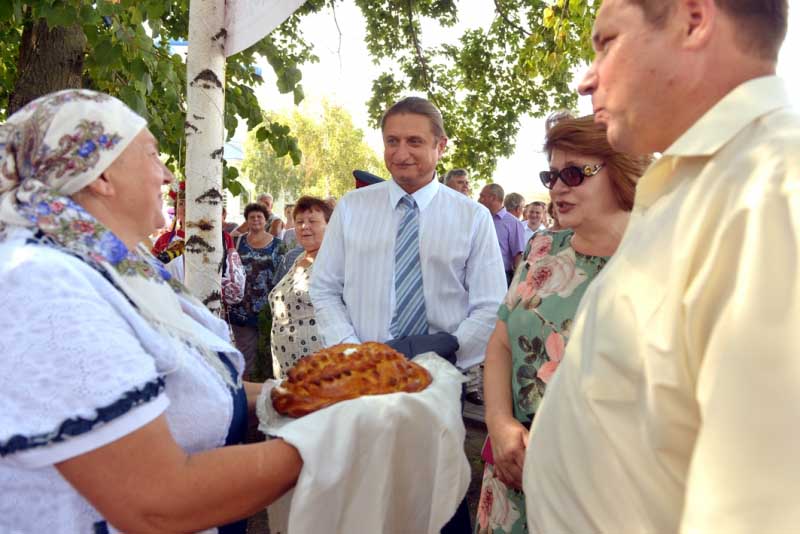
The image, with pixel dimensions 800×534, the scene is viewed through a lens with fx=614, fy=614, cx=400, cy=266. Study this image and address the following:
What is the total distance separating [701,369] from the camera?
0.81 m

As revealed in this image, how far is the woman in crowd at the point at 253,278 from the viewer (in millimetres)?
6738

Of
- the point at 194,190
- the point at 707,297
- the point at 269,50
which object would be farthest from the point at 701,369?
the point at 269,50

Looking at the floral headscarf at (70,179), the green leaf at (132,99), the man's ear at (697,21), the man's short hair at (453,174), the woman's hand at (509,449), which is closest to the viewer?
the man's ear at (697,21)

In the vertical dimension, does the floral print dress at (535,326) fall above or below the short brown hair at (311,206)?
below

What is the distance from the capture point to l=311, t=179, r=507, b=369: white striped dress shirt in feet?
9.72

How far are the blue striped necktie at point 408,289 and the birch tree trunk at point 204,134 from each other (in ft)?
3.25

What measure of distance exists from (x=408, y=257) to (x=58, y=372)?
6.31 ft

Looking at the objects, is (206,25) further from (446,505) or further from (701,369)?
(701,369)

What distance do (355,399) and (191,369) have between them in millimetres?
435

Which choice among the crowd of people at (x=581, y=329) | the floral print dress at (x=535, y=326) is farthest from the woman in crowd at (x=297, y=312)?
the crowd of people at (x=581, y=329)

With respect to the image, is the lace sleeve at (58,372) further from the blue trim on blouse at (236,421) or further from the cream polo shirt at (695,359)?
the cream polo shirt at (695,359)

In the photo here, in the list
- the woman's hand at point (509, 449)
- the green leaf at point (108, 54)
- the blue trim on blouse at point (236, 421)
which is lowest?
the woman's hand at point (509, 449)

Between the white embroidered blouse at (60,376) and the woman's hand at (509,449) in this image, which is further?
the woman's hand at (509,449)

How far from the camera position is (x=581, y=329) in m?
1.09
